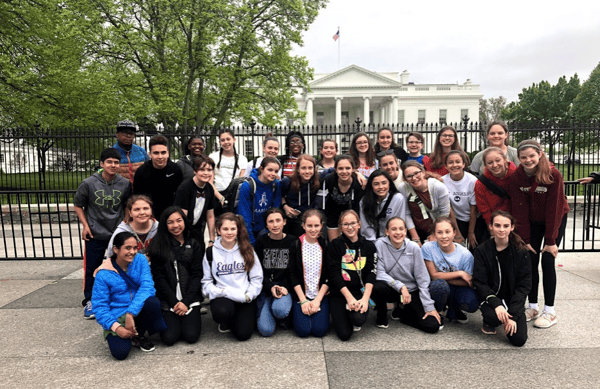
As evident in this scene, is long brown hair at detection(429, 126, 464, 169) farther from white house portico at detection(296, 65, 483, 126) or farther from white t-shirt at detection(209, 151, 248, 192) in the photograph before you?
white house portico at detection(296, 65, 483, 126)

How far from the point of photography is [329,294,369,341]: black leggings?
11.9 ft

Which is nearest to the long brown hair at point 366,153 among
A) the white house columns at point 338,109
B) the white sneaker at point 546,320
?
the white sneaker at point 546,320

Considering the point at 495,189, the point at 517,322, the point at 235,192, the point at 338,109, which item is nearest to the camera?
the point at 517,322

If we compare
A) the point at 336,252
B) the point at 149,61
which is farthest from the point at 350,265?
the point at 149,61

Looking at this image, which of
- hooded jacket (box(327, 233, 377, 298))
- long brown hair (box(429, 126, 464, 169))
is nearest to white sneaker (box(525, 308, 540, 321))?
hooded jacket (box(327, 233, 377, 298))

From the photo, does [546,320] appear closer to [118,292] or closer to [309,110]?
[118,292]

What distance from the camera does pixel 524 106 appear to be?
53625 mm

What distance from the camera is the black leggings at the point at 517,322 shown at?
3412 mm

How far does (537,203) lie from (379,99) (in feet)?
170

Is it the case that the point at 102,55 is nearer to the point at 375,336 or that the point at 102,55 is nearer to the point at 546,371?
the point at 375,336

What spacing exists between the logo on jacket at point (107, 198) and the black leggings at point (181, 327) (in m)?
1.48

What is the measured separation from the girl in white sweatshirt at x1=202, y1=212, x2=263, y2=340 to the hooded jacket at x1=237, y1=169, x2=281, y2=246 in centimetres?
53

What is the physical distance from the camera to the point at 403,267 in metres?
3.95

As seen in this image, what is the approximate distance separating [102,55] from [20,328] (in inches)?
709
